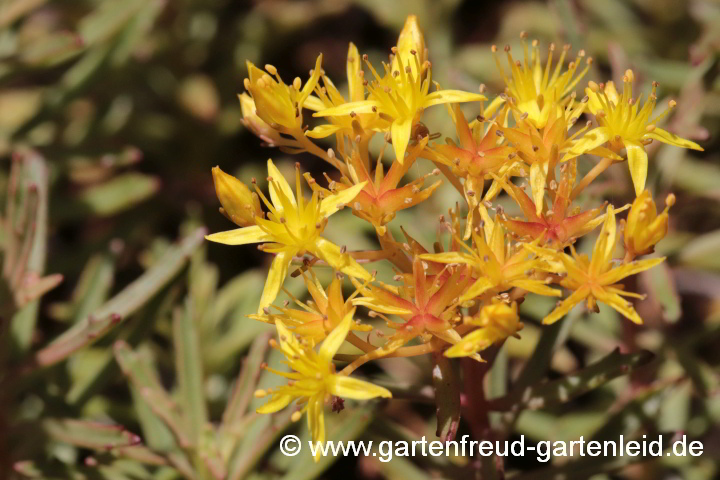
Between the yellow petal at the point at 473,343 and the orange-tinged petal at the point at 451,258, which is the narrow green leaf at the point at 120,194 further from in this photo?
the yellow petal at the point at 473,343

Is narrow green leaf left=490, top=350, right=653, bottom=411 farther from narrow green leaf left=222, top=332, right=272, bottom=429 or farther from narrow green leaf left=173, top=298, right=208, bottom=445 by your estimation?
narrow green leaf left=173, top=298, right=208, bottom=445

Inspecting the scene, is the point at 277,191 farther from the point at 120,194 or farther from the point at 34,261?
the point at 120,194

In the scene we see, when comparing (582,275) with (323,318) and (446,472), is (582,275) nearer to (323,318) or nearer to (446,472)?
(323,318)

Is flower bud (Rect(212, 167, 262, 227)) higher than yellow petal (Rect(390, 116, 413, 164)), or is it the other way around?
yellow petal (Rect(390, 116, 413, 164))

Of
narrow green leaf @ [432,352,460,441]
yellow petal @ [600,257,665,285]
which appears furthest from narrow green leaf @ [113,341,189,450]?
yellow petal @ [600,257,665,285]

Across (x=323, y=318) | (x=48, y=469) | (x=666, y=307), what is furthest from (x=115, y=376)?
(x=666, y=307)

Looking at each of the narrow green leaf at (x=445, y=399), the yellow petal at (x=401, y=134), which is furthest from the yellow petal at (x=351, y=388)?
the yellow petal at (x=401, y=134)
